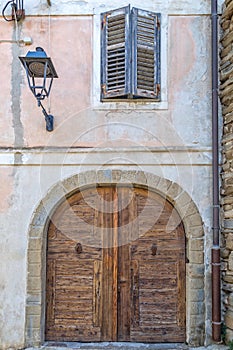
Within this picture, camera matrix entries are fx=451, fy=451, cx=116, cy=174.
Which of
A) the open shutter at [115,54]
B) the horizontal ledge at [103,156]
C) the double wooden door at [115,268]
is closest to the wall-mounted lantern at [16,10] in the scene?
the open shutter at [115,54]

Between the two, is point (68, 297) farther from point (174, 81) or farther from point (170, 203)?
point (174, 81)

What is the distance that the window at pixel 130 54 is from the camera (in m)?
5.85

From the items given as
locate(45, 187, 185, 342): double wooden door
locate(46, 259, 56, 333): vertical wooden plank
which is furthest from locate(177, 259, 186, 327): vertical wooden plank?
locate(46, 259, 56, 333): vertical wooden plank

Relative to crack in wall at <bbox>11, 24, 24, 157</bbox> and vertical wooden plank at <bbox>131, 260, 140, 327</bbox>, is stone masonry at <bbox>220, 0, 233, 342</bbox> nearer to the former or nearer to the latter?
vertical wooden plank at <bbox>131, 260, 140, 327</bbox>

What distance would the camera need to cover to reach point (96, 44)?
19.7 ft

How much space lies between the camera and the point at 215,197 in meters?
5.66

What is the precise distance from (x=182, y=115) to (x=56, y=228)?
2209mm

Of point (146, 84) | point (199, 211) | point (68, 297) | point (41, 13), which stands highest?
point (41, 13)

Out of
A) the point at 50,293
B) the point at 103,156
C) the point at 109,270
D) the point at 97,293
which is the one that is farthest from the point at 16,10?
the point at 97,293

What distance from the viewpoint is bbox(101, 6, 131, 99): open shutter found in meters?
5.86

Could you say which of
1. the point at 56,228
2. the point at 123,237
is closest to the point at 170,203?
the point at 123,237

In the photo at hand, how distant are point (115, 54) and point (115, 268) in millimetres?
2785

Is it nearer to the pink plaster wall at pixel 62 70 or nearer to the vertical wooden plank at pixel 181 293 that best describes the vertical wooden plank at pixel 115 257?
the vertical wooden plank at pixel 181 293

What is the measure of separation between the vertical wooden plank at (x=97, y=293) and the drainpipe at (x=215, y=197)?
142 centimetres
